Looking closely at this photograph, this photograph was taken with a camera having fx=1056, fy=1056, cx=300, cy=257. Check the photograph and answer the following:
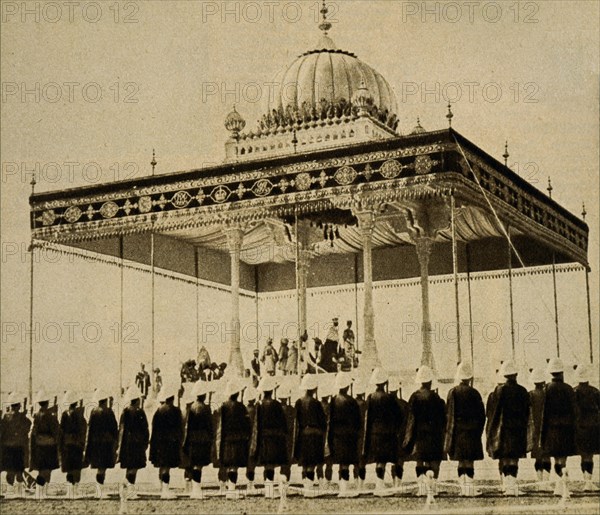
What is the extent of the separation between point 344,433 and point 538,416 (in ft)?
7.04

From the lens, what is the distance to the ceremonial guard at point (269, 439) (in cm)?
1209

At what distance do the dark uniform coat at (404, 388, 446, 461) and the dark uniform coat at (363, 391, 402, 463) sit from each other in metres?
0.24

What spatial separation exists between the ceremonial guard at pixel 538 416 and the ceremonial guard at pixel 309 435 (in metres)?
2.36

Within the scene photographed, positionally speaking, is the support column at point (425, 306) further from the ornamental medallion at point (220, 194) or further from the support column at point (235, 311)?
the ornamental medallion at point (220, 194)

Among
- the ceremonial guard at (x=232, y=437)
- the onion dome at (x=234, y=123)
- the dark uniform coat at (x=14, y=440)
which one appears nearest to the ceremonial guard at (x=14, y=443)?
the dark uniform coat at (x=14, y=440)

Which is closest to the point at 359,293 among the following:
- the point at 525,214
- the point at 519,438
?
the point at 525,214

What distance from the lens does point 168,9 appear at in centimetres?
1309

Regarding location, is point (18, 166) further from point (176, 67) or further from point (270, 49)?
point (270, 49)

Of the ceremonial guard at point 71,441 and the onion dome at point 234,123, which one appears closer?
the ceremonial guard at point 71,441

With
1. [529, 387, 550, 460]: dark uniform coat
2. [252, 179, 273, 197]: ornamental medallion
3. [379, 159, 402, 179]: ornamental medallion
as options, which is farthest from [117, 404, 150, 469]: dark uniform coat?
[529, 387, 550, 460]: dark uniform coat

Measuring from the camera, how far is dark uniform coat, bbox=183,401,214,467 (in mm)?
12383

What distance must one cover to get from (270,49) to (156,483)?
5.85 m

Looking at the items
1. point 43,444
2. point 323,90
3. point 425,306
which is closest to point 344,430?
point 43,444

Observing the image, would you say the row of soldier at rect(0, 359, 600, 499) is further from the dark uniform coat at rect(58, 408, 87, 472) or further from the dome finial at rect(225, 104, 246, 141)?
the dome finial at rect(225, 104, 246, 141)
